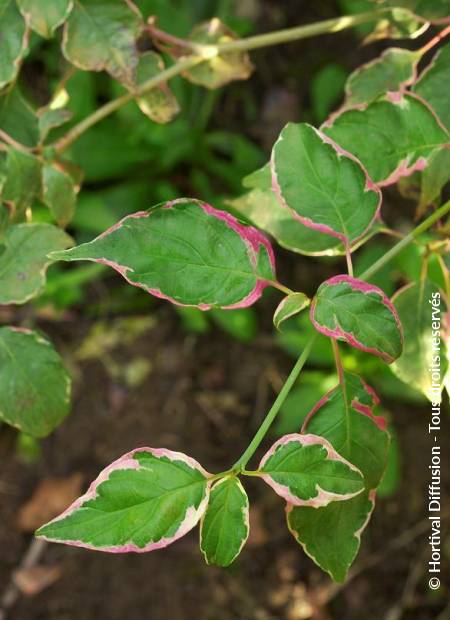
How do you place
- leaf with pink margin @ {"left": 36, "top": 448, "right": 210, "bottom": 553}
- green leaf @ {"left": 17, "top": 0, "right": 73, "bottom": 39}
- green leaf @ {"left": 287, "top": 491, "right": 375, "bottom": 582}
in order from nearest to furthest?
leaf with pink margin @ {"left": 36, "top": 448, "right": 210, "bottom": 553}
green leaf @ {"left": 287, "top": 491, "right": 375, "bottom": 582}
green leaf @ {"left": 17, "top": 0, "right": 73, "bottom": 39}

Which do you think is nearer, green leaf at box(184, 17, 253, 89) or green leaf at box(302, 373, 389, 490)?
green leaf at box(302, 373, 389, 490)

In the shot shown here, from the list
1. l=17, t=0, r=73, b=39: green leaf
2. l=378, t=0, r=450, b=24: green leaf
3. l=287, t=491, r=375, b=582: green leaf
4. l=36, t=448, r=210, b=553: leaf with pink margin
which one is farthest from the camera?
l=378, t=0, r=450, b=24: green leaf

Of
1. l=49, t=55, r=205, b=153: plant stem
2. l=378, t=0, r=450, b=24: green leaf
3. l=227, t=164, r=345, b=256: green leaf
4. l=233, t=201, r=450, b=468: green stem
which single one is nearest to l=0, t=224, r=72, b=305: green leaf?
l=49, t=55, r=205, b=153: plant stem

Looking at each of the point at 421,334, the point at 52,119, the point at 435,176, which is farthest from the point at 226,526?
the point at 52,119

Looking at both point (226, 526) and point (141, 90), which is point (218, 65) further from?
point (226, 526)

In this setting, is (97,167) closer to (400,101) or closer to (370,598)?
(400,101)

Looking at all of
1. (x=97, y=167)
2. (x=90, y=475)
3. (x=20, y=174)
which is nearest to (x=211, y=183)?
(x=97, y=167)

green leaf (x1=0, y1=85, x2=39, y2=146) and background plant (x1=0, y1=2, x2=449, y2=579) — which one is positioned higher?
green leaf (x1=0, y1=85, x2=39, y2=146)

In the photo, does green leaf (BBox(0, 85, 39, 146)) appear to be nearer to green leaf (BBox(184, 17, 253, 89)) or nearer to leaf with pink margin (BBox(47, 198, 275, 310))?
green leaf (BBox(184, 17, 253, 89))
